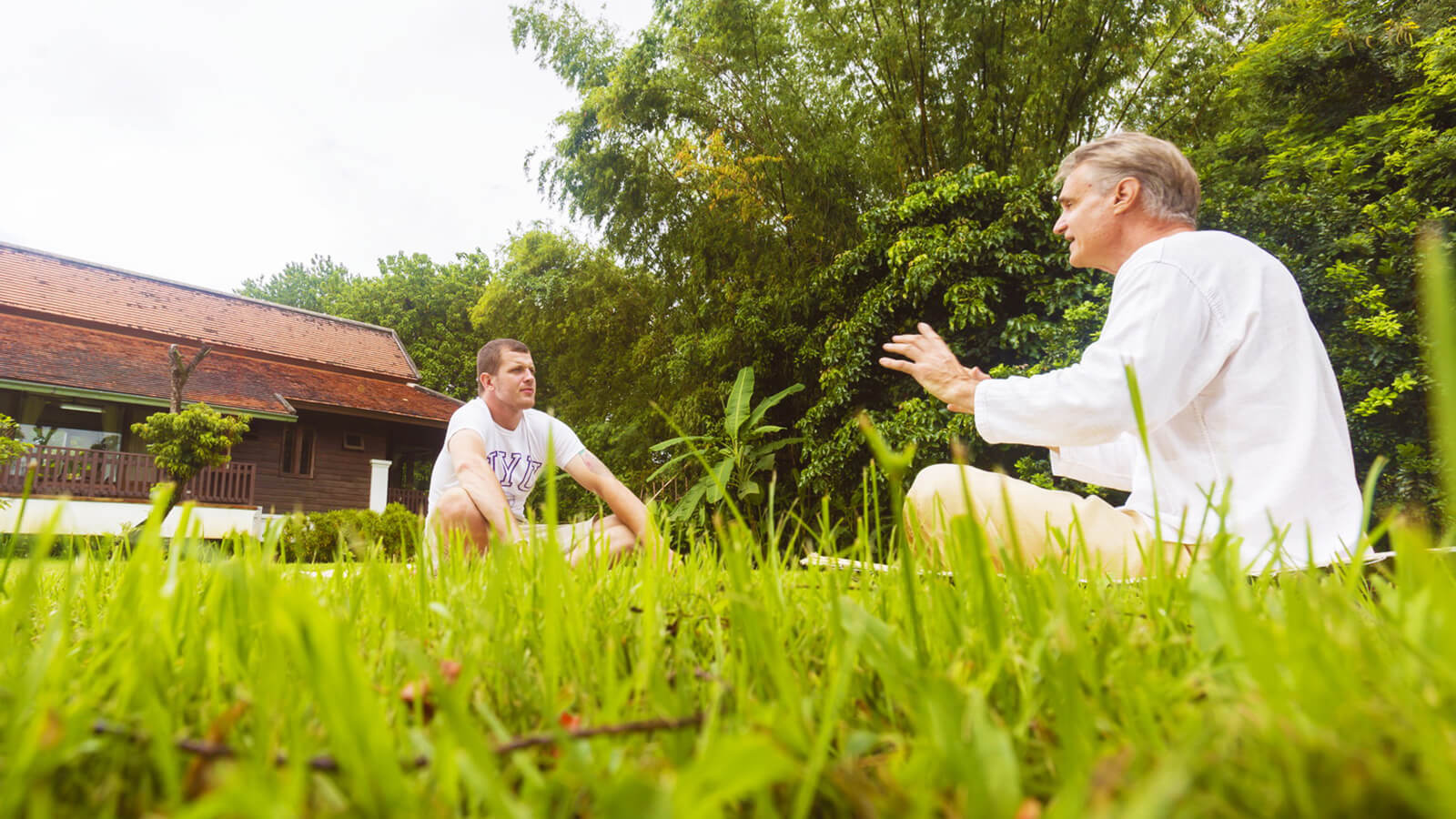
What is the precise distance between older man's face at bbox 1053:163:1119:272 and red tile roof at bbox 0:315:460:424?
18.4 meters

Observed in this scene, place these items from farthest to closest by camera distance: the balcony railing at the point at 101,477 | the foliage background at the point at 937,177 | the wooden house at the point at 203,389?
the wooden house at the point at 203,389 → the balcony railing at the point at 101,477 → the foliage background at the point at 937,177

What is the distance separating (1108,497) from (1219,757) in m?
7.99

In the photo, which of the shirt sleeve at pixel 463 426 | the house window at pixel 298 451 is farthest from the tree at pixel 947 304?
the house window at pixel 298 451

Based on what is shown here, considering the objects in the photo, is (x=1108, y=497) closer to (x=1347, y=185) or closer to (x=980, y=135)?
(x=1347, y=185)

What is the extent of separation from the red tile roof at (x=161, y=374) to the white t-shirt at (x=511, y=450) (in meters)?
15.2

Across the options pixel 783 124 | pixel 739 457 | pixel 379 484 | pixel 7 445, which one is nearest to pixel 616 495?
pixel 739 457

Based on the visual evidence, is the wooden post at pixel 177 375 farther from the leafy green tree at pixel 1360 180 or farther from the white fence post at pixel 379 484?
the leafy green tree at pixel 1360 180

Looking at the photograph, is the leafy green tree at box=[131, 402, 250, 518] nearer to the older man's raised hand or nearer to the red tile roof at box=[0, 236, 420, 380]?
the red tile roof at box=[0, 236, 420, 380]

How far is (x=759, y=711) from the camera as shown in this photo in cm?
48

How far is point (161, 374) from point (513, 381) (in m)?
17.2

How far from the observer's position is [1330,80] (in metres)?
8.80

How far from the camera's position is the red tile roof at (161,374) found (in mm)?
15617

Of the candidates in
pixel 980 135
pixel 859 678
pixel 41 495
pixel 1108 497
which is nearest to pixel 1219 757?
pixel 859 678

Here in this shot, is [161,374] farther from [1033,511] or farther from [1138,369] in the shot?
[1138,369]
